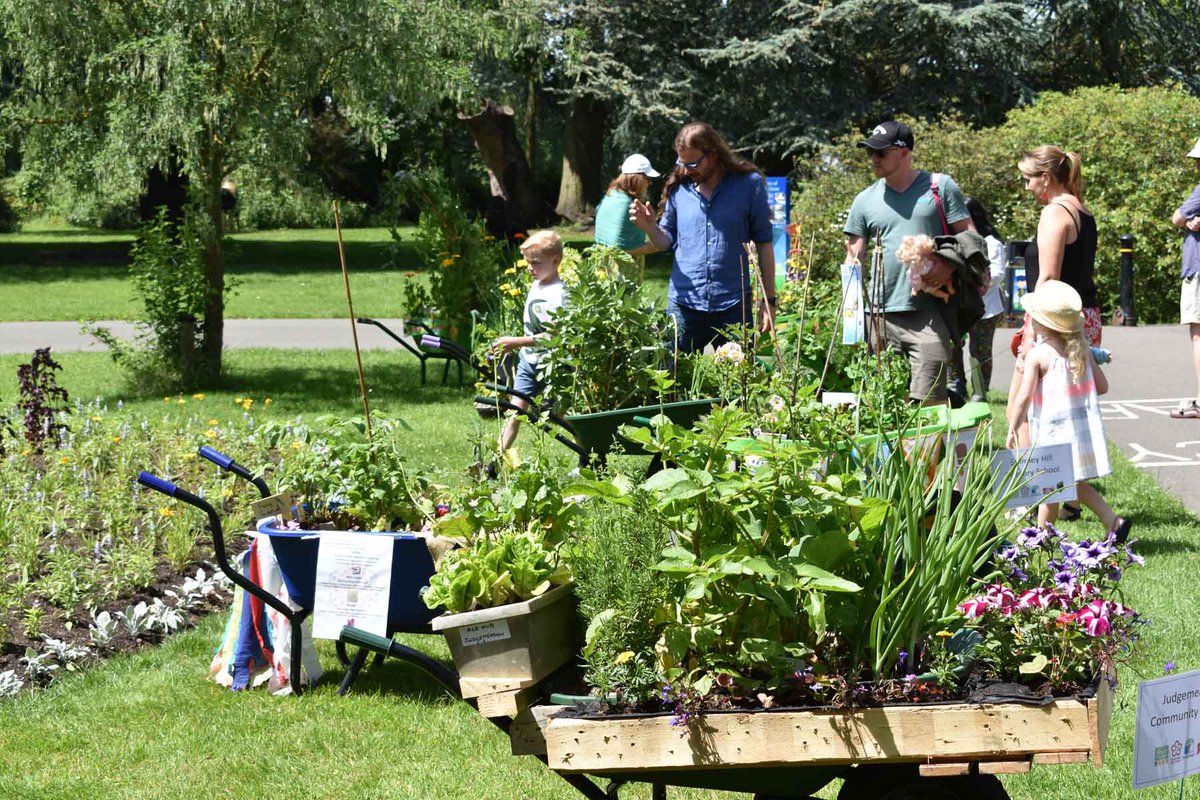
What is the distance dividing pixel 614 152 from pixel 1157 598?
27188 millimetres

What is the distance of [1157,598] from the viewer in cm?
526

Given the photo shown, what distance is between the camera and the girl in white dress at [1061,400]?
562cm

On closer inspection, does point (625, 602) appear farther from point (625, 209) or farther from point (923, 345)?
point (625, 209)

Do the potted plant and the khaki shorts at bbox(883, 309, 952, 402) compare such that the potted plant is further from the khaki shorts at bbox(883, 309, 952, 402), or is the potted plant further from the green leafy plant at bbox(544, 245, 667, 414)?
the khaki shorts at bbox(883, 309, 952, 402)

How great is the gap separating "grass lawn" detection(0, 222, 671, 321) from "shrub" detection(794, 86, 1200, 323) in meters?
2.98

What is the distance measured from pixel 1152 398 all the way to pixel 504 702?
8.73 metres

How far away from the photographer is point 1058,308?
5.46 m

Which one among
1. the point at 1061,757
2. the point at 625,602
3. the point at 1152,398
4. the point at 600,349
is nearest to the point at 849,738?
the point at 1061,757

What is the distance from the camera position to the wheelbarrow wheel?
9.38ft

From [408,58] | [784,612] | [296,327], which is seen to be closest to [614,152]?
[296,327]

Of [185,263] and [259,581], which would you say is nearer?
[259,581]

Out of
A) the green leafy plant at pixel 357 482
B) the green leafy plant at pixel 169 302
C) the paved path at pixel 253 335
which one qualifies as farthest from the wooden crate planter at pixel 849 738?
the paved path at pixel 253 335

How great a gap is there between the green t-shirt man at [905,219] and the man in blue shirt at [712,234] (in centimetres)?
55

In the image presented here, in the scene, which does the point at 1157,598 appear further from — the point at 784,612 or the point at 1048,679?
the point at 784,612
